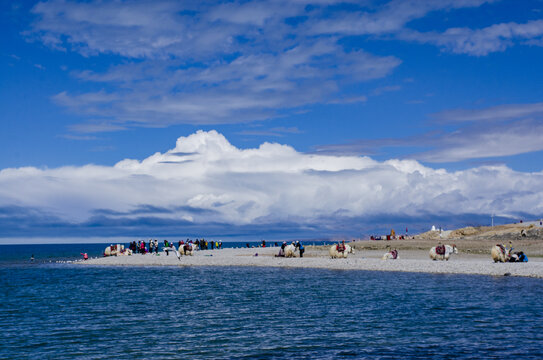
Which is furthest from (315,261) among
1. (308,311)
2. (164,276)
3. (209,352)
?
(209,352)

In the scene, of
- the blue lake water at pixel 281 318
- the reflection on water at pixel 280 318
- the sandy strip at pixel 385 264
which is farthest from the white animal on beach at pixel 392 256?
the blue lake water at pixel 281 318

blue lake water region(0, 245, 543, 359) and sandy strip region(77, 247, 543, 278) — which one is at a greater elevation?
sandy strip region(77, 247, 543, 278)

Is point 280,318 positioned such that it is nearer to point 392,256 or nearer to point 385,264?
point 385,264

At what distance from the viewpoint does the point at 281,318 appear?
28109mm

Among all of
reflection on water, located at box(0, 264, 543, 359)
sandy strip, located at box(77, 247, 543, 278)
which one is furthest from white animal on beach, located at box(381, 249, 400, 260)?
reflection on water, located at box(0, 264, 543, 359)

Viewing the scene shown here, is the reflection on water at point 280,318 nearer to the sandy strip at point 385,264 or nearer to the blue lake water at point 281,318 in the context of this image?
the blue lake water at point 281,318

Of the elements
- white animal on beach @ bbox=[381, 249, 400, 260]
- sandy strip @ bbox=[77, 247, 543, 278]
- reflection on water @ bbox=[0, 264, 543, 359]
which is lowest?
reflection on water @ bbox=[0, 264, 543, 359]

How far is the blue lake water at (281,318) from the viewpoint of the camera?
21.0 m

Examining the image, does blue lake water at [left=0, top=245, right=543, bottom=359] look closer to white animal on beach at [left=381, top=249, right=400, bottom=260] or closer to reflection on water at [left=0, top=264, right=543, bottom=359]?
reflection on water at [left=0, top=264, right=543, bottom=359]

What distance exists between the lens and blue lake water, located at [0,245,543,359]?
21.0 meters

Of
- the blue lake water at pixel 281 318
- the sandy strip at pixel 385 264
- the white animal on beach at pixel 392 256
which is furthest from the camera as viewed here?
the white animal on beach at pixel 392 256

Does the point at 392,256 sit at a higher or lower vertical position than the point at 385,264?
higher

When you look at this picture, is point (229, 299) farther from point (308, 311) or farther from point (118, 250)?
point (118, 250)

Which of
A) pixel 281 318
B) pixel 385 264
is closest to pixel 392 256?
pixel 385 264
